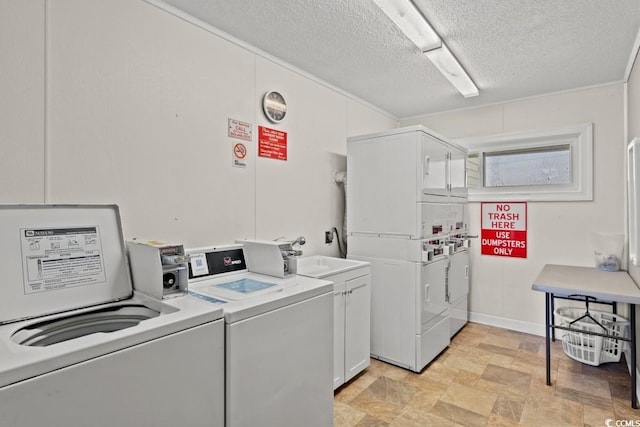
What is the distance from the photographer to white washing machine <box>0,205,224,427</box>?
0.93m

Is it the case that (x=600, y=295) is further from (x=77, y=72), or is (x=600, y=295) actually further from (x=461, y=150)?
(x=77, y=72)

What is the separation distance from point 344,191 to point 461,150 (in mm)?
1326

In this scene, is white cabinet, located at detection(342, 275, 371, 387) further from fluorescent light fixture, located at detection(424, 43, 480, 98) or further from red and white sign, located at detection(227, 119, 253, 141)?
fluorescent light fixture, located at detection(424, 43, 480, 98)

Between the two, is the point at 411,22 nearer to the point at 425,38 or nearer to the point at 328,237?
the point at 425,38

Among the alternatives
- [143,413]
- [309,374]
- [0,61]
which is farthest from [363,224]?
[0,61]

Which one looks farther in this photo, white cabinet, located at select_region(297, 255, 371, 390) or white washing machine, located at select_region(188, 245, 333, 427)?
white cabinet, located at select_region(297, 255, 371, 390)

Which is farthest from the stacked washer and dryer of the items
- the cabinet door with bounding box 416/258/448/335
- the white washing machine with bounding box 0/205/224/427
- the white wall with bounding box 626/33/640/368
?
the white washing machine with bounding box 0/205/224/427

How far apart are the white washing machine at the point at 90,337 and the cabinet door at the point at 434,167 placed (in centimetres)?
207

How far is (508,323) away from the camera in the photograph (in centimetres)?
365

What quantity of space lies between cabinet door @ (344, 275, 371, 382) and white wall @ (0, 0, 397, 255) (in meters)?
0.71

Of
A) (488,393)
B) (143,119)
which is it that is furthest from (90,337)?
(488,393)

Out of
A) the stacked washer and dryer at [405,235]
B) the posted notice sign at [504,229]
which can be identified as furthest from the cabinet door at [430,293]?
the posted notice sign at [504,229]

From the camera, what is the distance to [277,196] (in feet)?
8.66

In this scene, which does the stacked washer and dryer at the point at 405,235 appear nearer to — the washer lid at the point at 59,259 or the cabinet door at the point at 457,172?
the cabinet door at the point at 457,172
